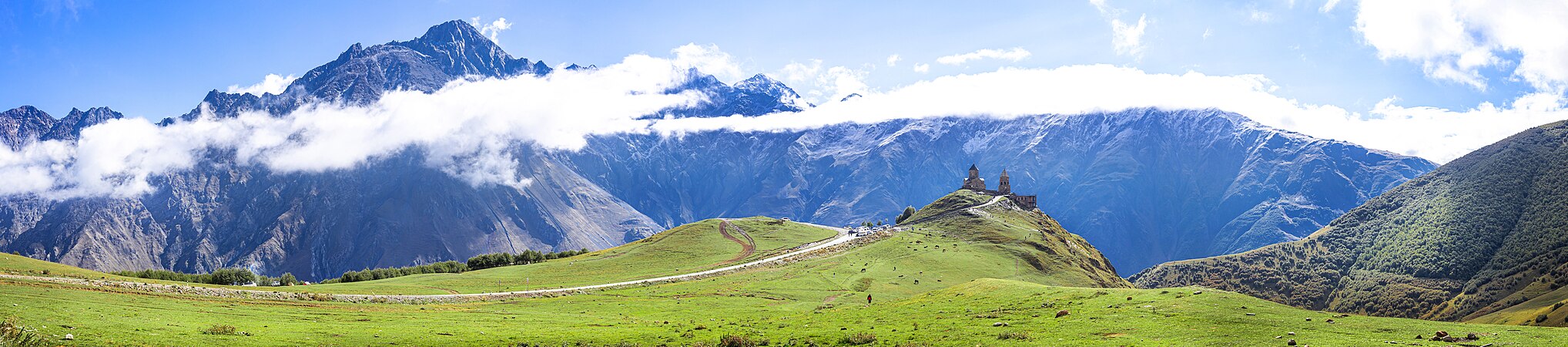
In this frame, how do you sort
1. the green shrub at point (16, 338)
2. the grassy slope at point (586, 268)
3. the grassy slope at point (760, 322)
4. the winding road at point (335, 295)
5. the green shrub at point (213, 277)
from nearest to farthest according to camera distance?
the green shrub at point (16, 338) < the grassy slope at point (760, 322) < the winding road at point (335, 295) < the grassy slope at point (586, 268) < the green shrub at point (213, 277)

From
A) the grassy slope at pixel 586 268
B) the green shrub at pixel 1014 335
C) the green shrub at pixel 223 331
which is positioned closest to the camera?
the green shrub at pixel 1014 335

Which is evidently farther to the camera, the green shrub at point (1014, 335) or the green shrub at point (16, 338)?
the green shrub at point (1014, 335)

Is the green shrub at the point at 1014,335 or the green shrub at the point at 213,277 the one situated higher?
the green shrub at the point at 213,277

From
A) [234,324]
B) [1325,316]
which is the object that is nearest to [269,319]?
[234,324]

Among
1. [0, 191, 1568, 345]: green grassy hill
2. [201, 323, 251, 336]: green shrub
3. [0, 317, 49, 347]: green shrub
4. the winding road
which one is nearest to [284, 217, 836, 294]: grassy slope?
[0, 191, 1568, 345]: green grassy hill

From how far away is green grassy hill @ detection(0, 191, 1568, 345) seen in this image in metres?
44.2

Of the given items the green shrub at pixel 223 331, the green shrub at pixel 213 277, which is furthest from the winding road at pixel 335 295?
the green shrub at pixel 223 331

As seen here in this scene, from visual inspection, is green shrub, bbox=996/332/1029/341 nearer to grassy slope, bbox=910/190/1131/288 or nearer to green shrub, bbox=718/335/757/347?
green shrub, bbox=718/335/757/347

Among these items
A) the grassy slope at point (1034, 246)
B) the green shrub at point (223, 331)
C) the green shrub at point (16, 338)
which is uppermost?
the grassy slope at point (1034, 246)

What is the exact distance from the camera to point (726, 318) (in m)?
70.6

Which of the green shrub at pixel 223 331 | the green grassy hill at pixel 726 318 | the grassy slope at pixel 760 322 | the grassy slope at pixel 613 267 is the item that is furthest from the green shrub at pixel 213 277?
the green shrub at pixel 223 331

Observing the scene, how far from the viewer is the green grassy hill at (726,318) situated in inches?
1740

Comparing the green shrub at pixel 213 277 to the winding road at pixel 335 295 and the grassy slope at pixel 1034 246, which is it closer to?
the winding road at pixel 335 295

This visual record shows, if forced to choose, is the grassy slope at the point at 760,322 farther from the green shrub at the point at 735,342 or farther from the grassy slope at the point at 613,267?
the grassy slope at the point at 613,267
